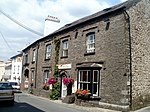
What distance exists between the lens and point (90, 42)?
20609 mm

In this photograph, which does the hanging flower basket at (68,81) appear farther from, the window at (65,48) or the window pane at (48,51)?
the window pane at (48,51)

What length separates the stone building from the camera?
54.9 ft

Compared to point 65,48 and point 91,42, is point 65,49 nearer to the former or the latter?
point 65,48

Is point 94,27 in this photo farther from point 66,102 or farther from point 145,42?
point 66,102

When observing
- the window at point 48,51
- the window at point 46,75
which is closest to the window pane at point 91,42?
the window at point 48,51

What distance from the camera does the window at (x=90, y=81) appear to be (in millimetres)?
18969

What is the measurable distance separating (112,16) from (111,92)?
542 centimetres

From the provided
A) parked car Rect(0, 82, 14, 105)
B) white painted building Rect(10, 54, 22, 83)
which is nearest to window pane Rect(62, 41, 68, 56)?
parked car Rect(0, 82, 14, 105)

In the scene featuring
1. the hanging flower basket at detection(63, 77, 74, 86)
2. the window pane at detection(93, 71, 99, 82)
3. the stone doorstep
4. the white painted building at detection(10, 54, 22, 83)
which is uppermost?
the white painted building at detection(10, 54, 22, 83)

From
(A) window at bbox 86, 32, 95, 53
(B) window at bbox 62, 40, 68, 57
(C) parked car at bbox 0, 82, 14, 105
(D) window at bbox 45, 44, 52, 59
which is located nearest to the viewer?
(C) parked car at bbox 0, 82, 14, 105

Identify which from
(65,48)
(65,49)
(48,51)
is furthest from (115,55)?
(48,51)

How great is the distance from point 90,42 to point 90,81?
10.8ft

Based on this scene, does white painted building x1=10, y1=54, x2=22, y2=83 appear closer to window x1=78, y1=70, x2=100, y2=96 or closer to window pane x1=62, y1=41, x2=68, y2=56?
window pane x1=62, y1=41, x2=68, y2=56

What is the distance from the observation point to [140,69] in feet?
57.3
